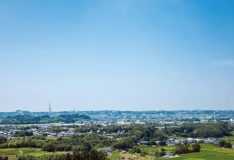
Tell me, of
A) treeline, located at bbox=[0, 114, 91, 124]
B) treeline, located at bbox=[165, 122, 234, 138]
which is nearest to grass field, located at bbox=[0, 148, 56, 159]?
treeline, located at bbox=[165, 122, 234, 138]

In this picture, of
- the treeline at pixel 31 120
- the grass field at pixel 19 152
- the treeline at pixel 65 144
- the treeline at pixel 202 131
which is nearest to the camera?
the grass field at pixel 19 152

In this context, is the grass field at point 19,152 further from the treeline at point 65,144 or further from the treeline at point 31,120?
the treeline at point 31,120

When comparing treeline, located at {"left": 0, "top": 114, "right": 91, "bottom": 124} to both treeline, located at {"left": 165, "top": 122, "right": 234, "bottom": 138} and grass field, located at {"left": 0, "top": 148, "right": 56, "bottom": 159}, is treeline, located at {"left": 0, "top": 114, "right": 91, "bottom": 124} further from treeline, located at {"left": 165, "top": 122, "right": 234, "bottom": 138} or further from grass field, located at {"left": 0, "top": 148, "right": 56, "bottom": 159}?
grass field, located at {"left": 0, "top": 148, "right": 56, "bottom": 159}

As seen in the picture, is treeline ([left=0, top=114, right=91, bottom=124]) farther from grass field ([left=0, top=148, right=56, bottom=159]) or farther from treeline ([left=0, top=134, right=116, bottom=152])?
grass field ([left=0, top=148, right=56, bottom=159])

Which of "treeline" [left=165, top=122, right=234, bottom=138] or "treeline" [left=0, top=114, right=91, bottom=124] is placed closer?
"treeline" [left=165, top=122, right=234, bottom=138]

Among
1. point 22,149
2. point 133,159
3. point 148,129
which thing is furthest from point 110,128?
point 133,159

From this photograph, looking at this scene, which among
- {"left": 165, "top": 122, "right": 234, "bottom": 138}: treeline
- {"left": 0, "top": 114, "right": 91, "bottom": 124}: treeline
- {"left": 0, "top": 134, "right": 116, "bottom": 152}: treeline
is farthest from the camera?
{"left": 0, "top": 114, "right": 91, "bottom": 124}: treeline

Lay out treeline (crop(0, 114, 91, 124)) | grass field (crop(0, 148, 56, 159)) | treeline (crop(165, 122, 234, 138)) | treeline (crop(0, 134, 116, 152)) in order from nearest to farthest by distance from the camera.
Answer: grass field (crop(0, 148, 56, 159))
treeline (crop(0, 134, 116, 152))
treeline (crop(165, 122, 234, 138))
treeline (crop(0, 114, 91, 124))

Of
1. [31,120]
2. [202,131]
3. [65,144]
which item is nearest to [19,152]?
[65,144]

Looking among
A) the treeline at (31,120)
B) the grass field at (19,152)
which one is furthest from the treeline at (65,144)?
the treeline at (31,120)

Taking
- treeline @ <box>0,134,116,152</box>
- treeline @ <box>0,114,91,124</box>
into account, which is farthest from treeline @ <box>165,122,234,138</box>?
treeline @ <box>0,114,91,124</box>

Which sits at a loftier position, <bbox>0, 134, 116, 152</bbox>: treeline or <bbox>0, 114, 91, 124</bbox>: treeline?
<bbox>0, 134, 116, 152</bbox>: treeline

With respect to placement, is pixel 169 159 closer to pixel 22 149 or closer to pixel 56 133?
pixel 22 149
